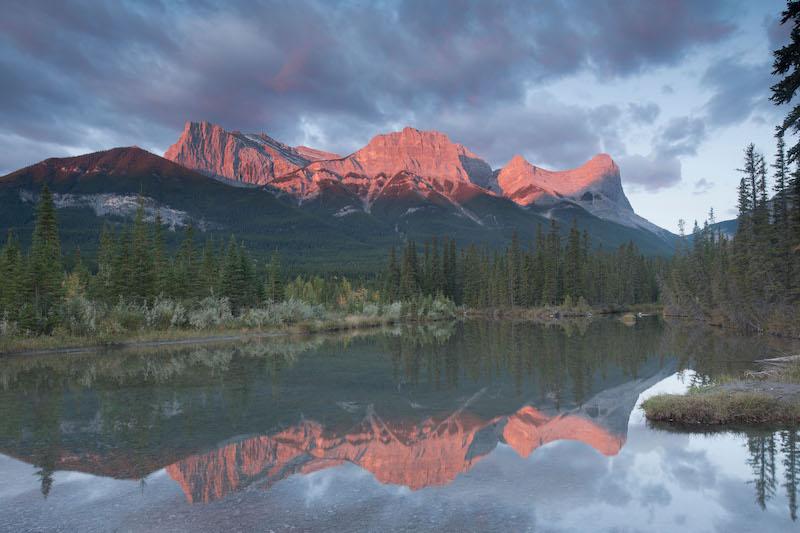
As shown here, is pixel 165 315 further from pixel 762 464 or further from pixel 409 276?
pixel 409 276

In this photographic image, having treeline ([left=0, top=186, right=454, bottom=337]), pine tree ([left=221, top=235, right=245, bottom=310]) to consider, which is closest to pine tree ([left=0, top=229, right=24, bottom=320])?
treeline ([left=0, top=186, right=454, bottom=337])

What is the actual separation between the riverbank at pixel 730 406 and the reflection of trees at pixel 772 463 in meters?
1.09

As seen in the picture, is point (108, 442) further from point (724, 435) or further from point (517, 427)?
point (724, 435)

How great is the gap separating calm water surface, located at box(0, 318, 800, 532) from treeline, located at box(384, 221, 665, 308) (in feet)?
262

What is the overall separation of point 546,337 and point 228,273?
3516cm

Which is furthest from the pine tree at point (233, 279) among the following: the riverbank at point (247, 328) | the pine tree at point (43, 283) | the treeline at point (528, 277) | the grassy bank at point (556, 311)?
the grassy bank at point (556, 311)

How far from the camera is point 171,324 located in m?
50.7

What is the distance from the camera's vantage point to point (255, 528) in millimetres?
9500

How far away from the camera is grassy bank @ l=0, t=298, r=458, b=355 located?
133 feet

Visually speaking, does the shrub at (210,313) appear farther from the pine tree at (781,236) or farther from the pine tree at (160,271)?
the pine tree at (781,236)

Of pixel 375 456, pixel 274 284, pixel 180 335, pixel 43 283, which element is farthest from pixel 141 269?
pixel 375 456

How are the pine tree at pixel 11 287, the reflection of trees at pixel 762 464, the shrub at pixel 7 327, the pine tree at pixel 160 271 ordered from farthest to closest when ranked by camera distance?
the pine tree at pixel 160 271 → the pine tree at pixel 11 287 → the shrub at pixel 7 327 → the reflection of trees at pixel 762 464

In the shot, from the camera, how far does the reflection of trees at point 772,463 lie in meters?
11.4

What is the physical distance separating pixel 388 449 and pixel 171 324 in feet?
135
